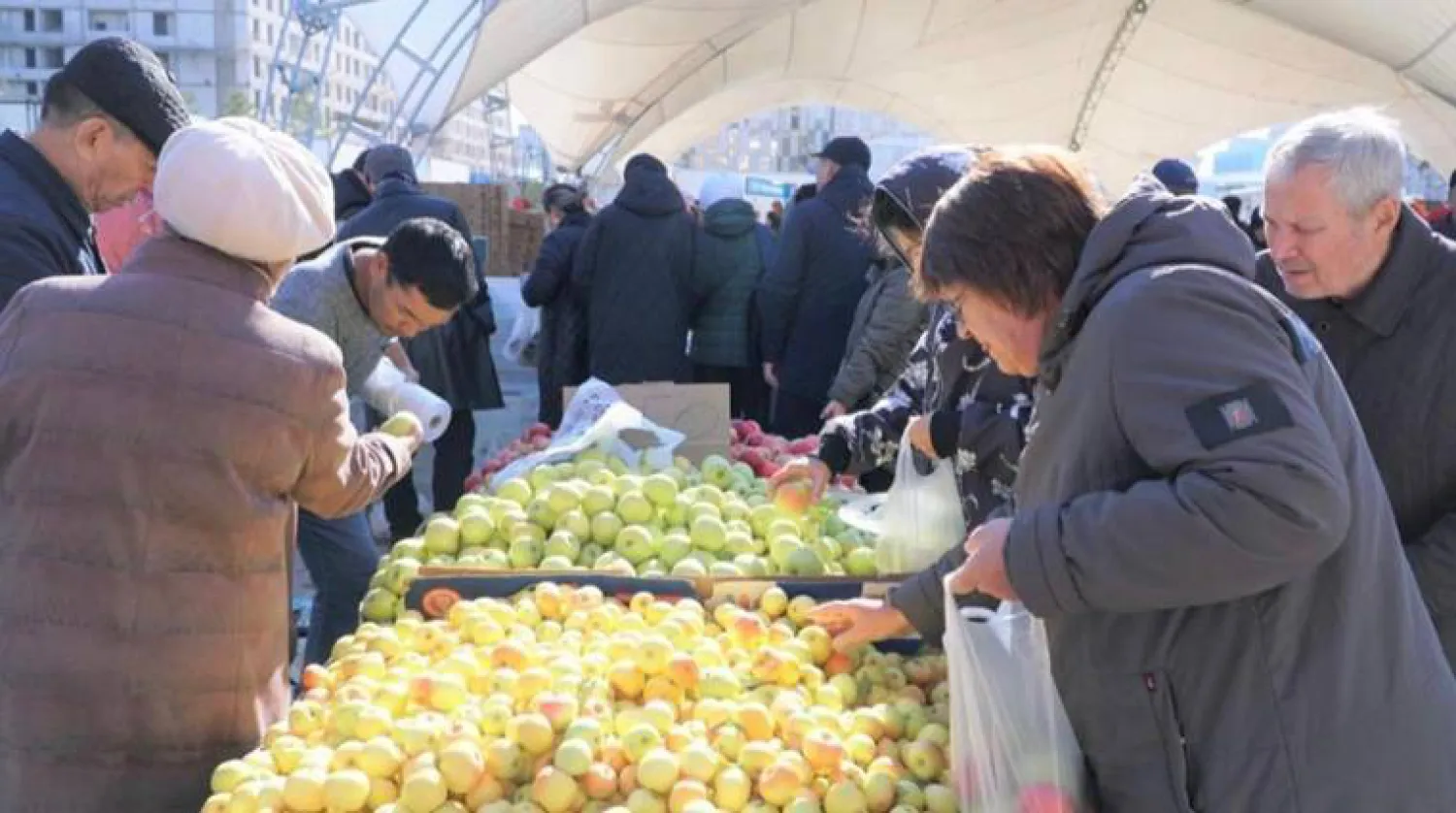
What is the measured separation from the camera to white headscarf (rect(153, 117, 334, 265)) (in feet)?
6.93

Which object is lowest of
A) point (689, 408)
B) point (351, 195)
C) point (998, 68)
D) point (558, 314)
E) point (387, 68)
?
point (998, 68)

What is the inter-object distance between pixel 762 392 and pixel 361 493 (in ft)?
16.4

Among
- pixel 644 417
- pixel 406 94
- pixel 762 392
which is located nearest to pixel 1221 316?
pixel 644 417

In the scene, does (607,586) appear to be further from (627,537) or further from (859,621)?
(859,621)

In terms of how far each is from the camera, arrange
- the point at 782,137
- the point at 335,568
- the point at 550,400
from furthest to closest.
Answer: the point at 782,137, the point at 550,400, the point at 335,568

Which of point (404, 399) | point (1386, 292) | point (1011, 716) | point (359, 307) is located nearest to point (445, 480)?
point (359, 307)

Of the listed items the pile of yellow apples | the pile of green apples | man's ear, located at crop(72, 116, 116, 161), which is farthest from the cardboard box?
man's ear, located at crop(72, 116, 116, 161)

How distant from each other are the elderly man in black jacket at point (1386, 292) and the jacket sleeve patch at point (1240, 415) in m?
0.91

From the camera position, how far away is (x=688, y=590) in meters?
2.69

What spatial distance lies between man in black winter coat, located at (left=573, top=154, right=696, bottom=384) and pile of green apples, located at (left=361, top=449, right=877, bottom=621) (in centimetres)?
280

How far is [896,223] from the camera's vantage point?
2.72 m

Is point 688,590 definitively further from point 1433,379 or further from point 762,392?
point 762,392

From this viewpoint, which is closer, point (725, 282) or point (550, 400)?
point (725, 282)

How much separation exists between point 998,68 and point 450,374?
17.6 metres
